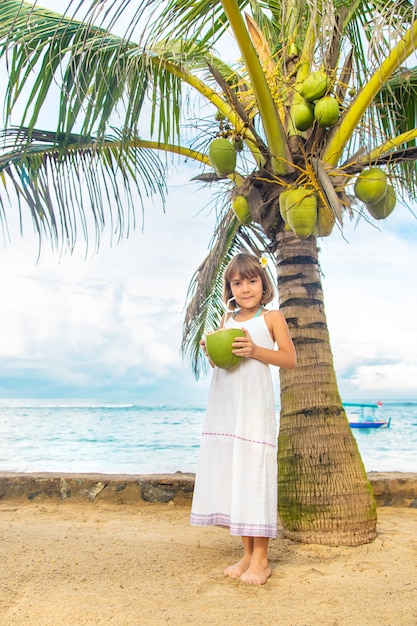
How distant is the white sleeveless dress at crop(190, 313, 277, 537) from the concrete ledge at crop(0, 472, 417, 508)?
188 cm

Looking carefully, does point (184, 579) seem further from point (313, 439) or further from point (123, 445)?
point (123, 445)

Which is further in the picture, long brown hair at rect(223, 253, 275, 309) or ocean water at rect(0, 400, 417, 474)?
ocean water at rect(0, 400, 417, 474)

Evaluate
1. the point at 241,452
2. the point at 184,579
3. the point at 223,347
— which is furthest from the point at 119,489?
the point at 223,347

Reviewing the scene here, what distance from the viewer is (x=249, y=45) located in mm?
2994

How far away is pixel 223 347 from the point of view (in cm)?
→ 294

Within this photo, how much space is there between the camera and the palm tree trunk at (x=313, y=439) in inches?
137

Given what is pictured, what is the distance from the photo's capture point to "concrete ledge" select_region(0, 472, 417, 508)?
4844mm

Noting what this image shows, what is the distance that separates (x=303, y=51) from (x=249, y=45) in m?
0.89

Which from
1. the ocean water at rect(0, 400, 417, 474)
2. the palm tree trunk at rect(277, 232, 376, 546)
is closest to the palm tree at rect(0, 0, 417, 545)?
the palm tree trunk at rect(277, 232, 376, 546)

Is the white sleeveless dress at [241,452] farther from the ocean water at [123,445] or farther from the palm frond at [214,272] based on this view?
the ocean water at [123,445]

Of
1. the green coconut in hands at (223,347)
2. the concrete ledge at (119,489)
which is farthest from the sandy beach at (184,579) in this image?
the green coconut in hands at (223,347)

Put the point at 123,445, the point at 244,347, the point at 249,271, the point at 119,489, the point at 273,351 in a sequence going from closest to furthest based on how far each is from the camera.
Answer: the point at 244,347
the point at 273,351
the point at 249,271
the point at 119,489
the point at 123,445

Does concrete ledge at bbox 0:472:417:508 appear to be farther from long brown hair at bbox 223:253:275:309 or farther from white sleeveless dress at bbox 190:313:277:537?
long brown hair at bbox 223:253:275:309

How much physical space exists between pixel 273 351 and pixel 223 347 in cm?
29
